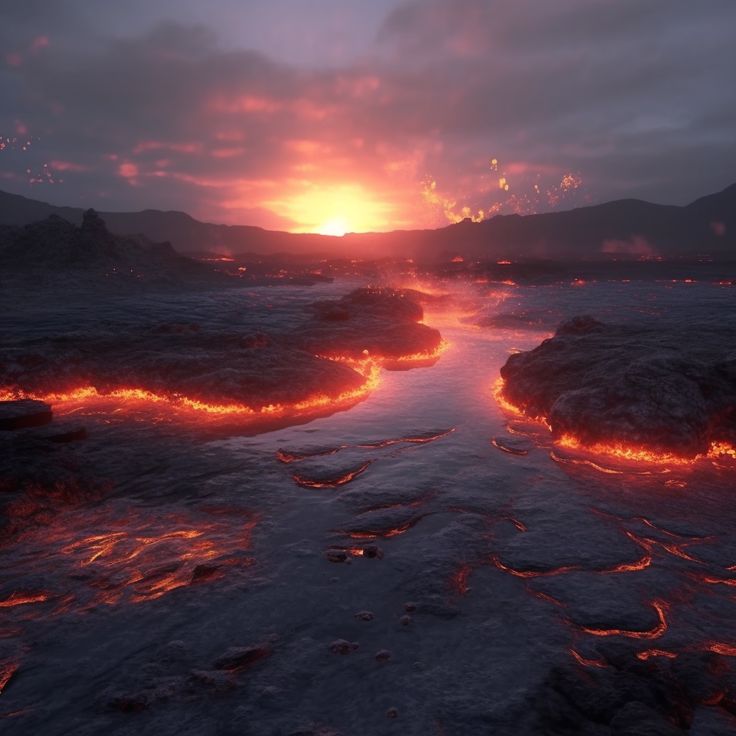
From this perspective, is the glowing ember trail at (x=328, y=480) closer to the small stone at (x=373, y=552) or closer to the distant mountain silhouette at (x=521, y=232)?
the small stone at (x=373, y=552)

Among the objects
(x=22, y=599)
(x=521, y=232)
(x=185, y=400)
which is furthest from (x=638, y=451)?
(x=521, y=232)

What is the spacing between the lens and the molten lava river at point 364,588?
6.61ft

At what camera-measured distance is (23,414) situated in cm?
538

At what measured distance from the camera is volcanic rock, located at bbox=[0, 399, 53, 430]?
526cm

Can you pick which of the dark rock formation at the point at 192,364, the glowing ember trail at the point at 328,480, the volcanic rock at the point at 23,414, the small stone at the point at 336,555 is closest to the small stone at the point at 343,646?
the small stone at the point at 336,555

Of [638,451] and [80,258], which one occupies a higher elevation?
[80,258]

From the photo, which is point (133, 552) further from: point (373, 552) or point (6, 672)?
point (373, 552)

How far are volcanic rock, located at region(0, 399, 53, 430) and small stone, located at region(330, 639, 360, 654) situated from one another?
4625mm

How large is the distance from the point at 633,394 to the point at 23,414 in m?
6.38

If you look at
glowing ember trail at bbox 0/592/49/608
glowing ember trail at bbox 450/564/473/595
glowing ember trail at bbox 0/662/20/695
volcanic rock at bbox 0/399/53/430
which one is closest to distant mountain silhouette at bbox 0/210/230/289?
volcanic rock at bbox 0/399/53/430

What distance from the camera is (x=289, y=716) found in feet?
6.46

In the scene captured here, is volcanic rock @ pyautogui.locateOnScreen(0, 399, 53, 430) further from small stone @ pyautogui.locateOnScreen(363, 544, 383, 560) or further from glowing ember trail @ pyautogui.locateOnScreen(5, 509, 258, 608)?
small stone @ pyautogui.locateOnScreen(363, 544, 383, 560)

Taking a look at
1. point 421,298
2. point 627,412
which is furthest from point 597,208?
point 627,412

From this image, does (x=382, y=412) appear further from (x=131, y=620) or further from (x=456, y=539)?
(x=131, y=620)
